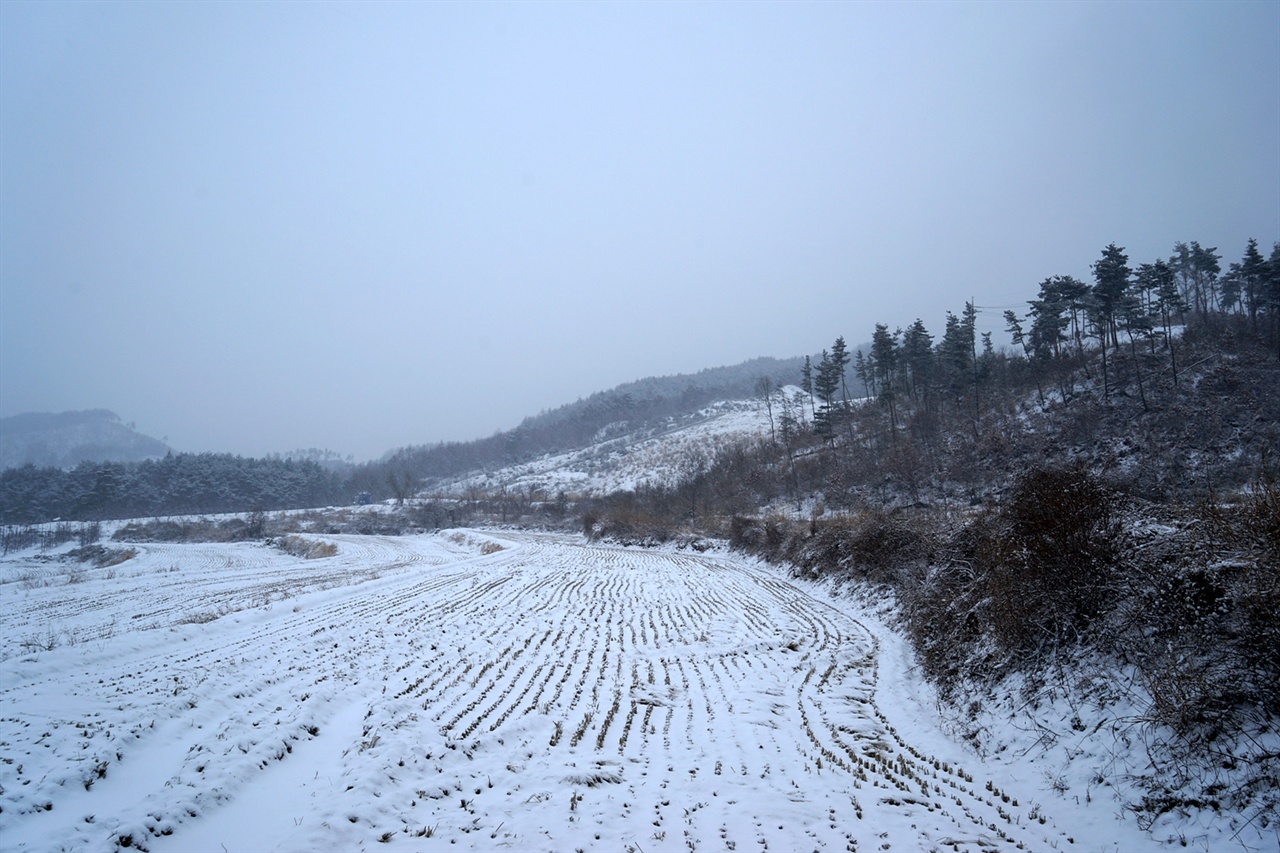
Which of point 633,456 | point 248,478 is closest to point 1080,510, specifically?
point 633,456

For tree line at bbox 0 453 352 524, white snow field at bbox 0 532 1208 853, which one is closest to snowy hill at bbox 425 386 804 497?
tree line at bbox 0 453 352 524

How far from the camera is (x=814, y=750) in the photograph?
8695 millimetres

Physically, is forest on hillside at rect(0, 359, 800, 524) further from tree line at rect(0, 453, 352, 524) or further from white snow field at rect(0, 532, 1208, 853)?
white snow field at rect(0, 532, 1208, 853)

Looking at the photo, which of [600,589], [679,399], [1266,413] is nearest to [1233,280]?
[1266,413]

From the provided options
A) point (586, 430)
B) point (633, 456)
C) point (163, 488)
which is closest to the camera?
point (163, 488)

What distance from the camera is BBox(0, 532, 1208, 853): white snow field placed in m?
6.34

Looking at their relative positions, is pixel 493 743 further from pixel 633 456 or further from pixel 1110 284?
pixel 633 456

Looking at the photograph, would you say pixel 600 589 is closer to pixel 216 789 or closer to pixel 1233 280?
pixel 216 789

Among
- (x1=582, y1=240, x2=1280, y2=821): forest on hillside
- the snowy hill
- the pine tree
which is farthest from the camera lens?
the snowy hill

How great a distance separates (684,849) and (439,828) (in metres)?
2.99

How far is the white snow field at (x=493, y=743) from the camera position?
6336 mm

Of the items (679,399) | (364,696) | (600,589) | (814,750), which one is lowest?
(600,589)

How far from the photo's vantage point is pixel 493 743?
8711 millimetres

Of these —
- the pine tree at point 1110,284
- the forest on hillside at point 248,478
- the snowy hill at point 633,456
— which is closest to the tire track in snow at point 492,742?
the pine tree at point 1110,284
